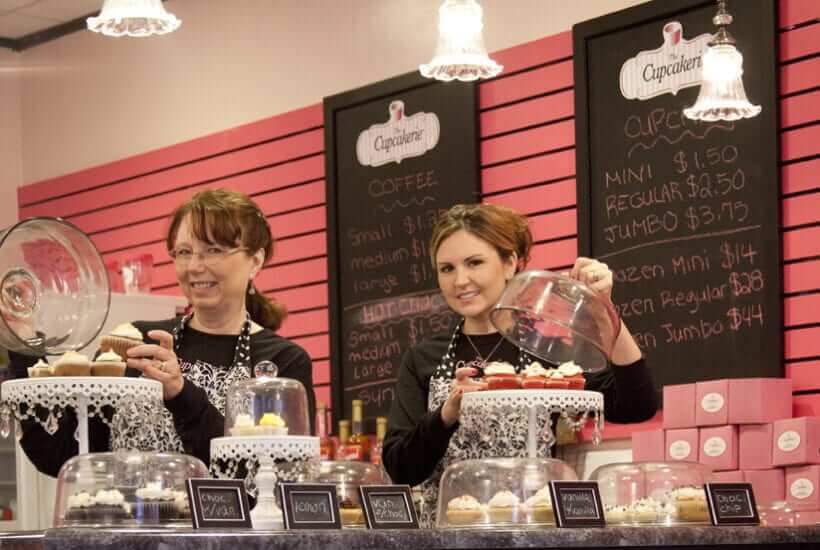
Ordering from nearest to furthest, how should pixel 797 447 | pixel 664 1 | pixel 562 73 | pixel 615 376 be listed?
pixel 615 376
pixel 797 447
pixel 664 1
pixel 562 73

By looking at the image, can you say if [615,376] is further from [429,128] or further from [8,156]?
[8,156]

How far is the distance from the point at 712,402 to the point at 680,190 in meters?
0.99

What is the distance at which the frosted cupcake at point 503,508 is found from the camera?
319 centimetres

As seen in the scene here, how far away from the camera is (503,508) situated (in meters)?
3.21

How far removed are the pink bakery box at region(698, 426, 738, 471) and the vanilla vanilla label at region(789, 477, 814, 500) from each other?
25 cm

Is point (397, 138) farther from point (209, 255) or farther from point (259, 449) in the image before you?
point (259, 449)

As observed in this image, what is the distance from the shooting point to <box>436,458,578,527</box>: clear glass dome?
3.18 metres

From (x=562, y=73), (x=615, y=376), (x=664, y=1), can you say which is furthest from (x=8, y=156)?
(x=615, y=376)

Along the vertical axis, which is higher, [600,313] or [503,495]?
[600,313]

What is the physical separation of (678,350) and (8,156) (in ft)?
16.8

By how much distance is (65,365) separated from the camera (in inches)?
127

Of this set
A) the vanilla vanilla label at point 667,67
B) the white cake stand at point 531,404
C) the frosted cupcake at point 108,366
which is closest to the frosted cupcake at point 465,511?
the white cake stand at point 531,404

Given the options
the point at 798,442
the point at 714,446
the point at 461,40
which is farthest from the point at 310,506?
the point at 714,446

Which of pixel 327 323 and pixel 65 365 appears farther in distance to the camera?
pixel 327 323
